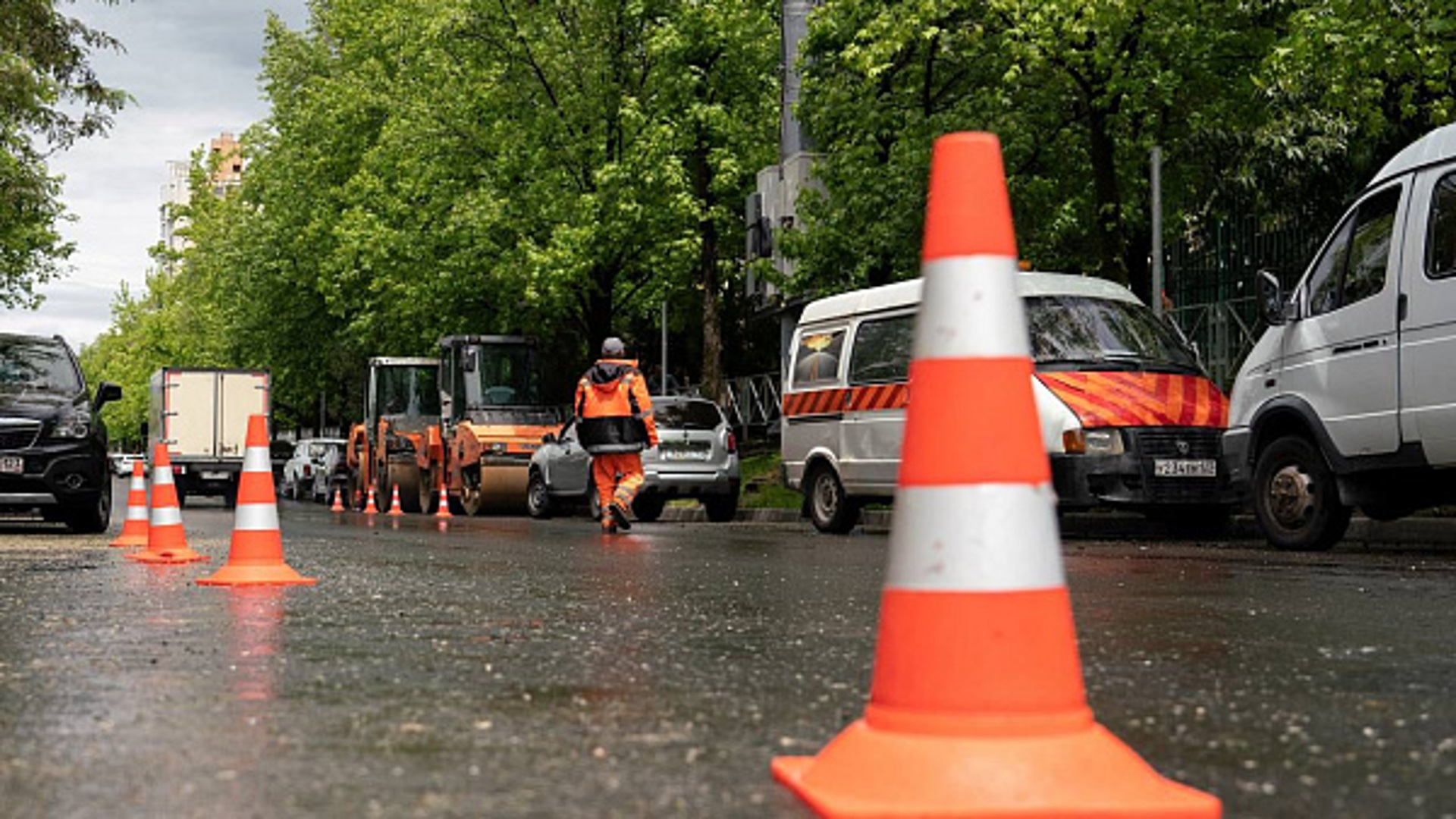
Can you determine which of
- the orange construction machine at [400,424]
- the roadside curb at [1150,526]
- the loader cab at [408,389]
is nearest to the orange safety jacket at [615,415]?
the roadside curb at [1150,526]

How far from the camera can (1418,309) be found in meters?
11.6

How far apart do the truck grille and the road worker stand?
4.76 m

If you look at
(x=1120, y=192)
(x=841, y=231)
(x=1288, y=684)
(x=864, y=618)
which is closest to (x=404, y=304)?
(x=841, y=231)

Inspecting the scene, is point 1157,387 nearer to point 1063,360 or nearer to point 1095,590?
point 1063,360

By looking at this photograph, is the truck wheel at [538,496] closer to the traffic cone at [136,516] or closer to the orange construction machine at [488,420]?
the orange construction machine at [488,420]

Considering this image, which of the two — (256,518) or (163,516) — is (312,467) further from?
(256,518)

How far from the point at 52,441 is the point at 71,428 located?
0.22 m

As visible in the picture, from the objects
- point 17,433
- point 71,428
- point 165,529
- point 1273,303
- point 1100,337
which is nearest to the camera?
point 165,529

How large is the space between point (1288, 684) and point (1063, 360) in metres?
10.6

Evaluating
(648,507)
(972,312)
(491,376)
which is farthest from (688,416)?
(972,312)

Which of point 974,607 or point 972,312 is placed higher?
point 972,312

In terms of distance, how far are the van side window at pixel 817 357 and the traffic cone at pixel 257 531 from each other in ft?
30.0

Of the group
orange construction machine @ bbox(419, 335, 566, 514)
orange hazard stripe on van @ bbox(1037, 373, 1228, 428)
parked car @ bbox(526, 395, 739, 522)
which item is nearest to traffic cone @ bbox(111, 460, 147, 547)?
orange hazard stripe on van @ bbox(1037, 373, 1228, 428)

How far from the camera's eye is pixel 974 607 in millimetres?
3252
